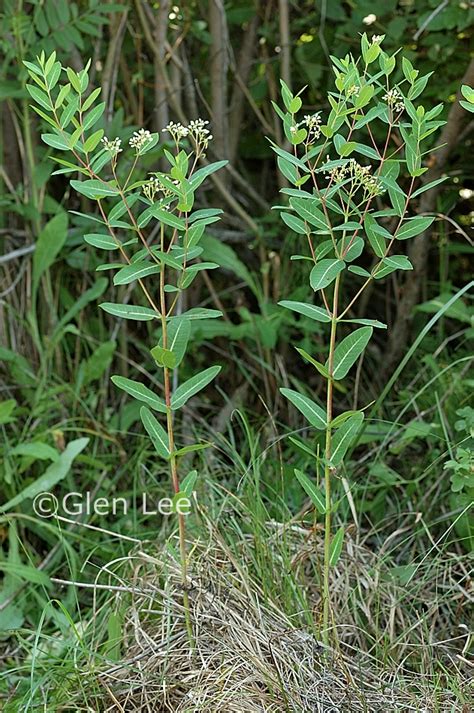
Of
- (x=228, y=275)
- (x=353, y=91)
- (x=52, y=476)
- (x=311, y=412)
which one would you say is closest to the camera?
(x=353, y=91)

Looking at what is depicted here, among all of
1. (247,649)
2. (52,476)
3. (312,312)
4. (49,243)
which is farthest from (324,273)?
(49,243)

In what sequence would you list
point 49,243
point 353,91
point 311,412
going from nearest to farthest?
point 353,91 → point 311,412 → point 49,243

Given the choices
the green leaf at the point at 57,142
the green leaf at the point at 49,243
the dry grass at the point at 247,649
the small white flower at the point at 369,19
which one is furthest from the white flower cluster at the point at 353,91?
the small white flower at the point at 369,19

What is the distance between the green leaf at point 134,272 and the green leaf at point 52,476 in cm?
72

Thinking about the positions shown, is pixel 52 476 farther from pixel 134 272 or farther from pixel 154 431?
pixel 134 272

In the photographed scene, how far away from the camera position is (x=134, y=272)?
118 cm

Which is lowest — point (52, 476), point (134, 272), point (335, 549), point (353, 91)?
point (52, 476)

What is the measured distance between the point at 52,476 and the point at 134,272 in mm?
762

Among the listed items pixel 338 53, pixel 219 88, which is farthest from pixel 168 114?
pixel 338 53

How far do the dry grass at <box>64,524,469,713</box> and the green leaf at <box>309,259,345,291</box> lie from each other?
1.61 feet

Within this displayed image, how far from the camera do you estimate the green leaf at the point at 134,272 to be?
1.16 meters

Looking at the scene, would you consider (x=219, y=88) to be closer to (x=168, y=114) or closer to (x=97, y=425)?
(x=168, y=114)

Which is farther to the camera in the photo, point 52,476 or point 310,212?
point 52,476

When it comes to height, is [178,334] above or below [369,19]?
below
